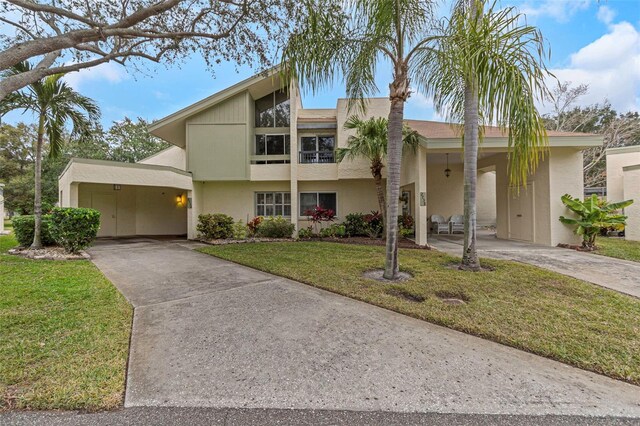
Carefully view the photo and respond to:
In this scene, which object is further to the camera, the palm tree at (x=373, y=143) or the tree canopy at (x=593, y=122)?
the tree canopy at (x=593, y=122)

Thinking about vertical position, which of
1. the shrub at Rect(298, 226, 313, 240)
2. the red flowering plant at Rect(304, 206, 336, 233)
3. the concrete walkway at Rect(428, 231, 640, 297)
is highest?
the red flowering plant at Rect(304, 206, 336, 233)

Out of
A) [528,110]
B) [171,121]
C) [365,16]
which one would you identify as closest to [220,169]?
[171,121]

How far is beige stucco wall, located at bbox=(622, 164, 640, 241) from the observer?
35.0ft

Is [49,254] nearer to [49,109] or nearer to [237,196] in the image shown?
[49,109]

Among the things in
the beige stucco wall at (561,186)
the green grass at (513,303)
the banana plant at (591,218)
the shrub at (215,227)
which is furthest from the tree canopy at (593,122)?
the shrub at (215,227)

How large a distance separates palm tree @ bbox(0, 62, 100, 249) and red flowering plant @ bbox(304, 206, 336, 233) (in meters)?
8.87

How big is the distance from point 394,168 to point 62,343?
589 cm

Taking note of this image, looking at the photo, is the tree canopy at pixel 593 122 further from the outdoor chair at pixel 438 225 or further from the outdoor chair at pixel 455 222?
the outdoor chair at pixel 438 225

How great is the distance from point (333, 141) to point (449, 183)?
22.0 feet

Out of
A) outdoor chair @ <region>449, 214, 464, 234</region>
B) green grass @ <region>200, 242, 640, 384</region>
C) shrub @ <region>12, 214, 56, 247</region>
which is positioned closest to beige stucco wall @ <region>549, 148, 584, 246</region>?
green grass @ <region>200, 242, 640, 384</region>

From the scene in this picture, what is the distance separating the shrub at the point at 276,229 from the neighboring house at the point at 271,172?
0.63 meters

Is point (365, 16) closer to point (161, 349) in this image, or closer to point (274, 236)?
point (161, 349)

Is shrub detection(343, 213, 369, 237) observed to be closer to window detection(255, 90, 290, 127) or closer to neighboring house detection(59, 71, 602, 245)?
neighboring house detection(59, 71, 602, 245)

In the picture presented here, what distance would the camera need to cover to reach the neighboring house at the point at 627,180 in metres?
10.7
